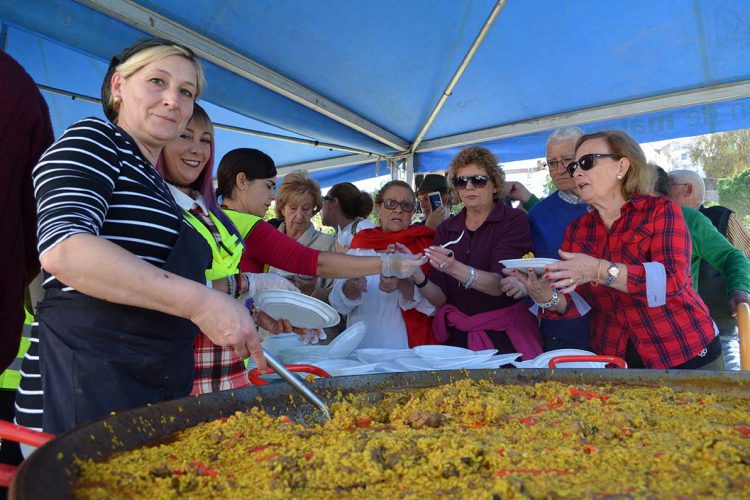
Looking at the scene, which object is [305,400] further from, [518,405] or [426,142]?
[426,142]

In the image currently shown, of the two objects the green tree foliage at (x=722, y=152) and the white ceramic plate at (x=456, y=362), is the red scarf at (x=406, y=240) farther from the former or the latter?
the green tree foliage at (x=722, y=152)

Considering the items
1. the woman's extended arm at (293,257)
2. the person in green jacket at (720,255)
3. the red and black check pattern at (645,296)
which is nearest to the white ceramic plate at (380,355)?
the woman's extended arm at (293,257)

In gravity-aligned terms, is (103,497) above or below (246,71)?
below

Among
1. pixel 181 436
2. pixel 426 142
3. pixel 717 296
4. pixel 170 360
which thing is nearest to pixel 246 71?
pixel 426 142

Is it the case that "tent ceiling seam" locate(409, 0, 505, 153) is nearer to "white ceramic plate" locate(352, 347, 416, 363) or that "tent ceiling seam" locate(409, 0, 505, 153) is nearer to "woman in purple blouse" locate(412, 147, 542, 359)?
"woman in purple blouse" locate(412, 147, 542, 359)

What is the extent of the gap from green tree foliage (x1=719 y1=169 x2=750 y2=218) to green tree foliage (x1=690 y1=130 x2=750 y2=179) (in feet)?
11.4

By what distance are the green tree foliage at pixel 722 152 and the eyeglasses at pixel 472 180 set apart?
21364 millimetres

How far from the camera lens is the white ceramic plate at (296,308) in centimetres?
206

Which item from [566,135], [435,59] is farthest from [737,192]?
[566,135]

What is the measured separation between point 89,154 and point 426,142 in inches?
205

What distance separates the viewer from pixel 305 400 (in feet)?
4.80

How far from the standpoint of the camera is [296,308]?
84.3 inches

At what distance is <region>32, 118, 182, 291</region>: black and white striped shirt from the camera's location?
1.13m

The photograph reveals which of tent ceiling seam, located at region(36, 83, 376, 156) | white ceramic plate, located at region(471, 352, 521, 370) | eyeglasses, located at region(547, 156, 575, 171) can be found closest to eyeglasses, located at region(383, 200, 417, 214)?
eyeglasses, located at region(547, 156, 575, 171)
